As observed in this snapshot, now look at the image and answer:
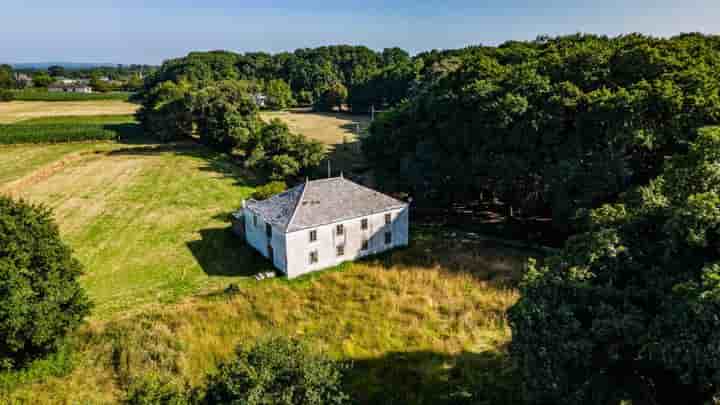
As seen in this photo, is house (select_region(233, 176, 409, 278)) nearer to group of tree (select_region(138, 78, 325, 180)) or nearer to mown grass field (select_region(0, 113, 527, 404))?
mown grass field (select_region(0, 113, 527, 404))

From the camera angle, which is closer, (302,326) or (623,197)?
(623,197)

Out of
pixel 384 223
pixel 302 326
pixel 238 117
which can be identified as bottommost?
pixel 302 326

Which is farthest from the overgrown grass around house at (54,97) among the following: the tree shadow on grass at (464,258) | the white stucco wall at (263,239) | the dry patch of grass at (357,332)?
the tree shadow on grass at (464,258)

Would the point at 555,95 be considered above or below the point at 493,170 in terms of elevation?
above

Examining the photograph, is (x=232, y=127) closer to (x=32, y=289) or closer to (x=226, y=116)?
(x=226, y=116)

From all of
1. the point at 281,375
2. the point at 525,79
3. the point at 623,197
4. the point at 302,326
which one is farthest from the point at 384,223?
the point at 281,375

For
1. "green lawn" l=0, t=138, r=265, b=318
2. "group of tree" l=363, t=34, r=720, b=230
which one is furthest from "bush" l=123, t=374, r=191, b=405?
"group of tree" l=363, t=34, r=720, b=230

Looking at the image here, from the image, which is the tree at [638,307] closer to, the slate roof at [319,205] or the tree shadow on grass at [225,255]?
the slate roof at [319,205]

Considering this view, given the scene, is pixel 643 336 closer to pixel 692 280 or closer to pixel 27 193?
pixel 692 280
